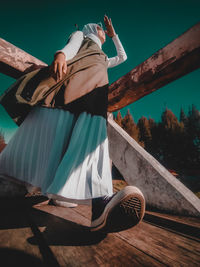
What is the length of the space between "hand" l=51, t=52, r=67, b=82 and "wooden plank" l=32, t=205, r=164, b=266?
82 cm


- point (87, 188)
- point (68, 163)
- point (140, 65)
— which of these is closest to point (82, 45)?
point (140, 65)

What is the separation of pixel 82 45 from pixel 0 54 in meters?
0.63

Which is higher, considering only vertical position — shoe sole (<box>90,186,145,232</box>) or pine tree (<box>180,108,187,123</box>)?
pine tree (<box>180,108,187,123</box>)

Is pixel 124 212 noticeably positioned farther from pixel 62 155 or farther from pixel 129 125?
pixel 129 125

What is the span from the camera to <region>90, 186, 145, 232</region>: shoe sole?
0.53 m

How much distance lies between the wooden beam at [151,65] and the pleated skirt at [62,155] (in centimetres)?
50

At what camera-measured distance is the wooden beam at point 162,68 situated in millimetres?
827

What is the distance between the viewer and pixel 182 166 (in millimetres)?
18000

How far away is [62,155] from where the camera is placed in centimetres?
78

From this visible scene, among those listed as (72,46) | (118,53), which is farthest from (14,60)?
(118,53)

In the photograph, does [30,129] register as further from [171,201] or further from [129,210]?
[171,201]

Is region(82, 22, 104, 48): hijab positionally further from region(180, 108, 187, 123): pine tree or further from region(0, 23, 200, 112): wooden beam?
region(180, 108, 187, 123): pine tree

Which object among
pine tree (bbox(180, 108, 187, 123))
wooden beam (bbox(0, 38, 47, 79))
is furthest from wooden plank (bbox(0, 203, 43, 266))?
pine tree (bbox(180, 108, 187, 123))

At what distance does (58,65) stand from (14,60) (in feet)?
1.82
